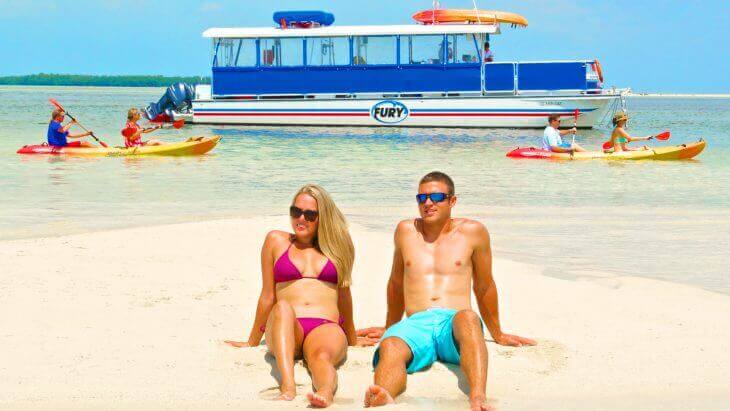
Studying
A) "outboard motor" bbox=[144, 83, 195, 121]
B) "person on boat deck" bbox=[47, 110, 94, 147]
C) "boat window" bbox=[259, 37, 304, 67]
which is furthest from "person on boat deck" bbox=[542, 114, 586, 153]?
"outboard motor" bbox=[144, 83, 195, 121]

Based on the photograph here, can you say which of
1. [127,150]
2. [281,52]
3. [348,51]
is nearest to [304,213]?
[127,150]

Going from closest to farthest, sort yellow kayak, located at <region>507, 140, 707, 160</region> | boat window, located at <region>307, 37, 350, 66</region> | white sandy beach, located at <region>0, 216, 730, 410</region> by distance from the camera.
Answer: white sandy beach, located at <region>0, 216, 730, 410</region>, yellow kayak, located at <region>507, 140, 707, 160</region>, boat window, located at <region>307, 37, 350, 66</region>

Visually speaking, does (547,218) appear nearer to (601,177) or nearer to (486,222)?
(486,222)

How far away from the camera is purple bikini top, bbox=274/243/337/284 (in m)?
4.94

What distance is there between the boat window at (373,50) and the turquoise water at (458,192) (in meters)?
4.80

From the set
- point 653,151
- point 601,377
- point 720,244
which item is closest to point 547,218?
point 720,244

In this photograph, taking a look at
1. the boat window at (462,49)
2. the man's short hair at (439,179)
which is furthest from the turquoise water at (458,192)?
the boat window at (462,49)

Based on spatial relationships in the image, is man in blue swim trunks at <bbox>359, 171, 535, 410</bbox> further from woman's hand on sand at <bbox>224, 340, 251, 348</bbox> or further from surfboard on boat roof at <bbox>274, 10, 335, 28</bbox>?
surfboard on boat roof at <bbox>274, 10, 335, 28</bbox>

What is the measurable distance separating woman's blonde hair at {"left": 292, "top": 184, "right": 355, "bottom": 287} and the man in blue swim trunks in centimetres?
27

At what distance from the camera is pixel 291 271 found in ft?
16.2

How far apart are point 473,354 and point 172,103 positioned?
31467 millimetres

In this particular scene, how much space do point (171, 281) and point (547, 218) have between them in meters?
5.69

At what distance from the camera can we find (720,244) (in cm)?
921

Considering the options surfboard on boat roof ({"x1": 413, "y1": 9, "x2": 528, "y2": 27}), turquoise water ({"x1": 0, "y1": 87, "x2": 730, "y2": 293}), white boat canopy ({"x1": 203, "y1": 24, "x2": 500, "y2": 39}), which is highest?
surfboard on boat roof ({"x1": 413, "y1": 9, "x2": 528, "y2": 27})
